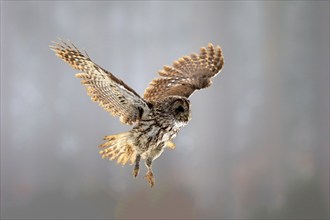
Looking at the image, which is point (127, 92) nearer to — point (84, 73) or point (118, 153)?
point (84, 73)

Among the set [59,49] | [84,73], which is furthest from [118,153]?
[59,49]

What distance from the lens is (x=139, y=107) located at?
305 centimetres

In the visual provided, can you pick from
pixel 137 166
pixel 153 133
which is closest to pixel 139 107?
pixel 153 133

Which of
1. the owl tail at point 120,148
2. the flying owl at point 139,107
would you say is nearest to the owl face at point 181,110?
the flying owl at point 139,107

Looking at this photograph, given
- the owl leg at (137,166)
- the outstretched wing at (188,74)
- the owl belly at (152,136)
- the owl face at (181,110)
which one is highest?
the outstretched wing at (188,74)

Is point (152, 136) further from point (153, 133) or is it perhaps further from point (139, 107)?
point (139, 107)

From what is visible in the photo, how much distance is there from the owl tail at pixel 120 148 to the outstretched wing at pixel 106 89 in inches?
5.7

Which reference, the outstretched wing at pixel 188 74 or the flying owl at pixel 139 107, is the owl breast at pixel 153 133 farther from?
the outstretched wing at pixel 188 74

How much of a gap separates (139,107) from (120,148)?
0.40m

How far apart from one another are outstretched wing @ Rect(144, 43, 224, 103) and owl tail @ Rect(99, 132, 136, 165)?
466mm

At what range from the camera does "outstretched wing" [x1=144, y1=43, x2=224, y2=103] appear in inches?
136

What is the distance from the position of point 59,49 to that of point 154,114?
2.59 ft

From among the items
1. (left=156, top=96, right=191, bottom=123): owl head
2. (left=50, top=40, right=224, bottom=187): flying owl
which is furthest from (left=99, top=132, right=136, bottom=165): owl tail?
(left=156, top=96, right=191, bottom=123): owl head

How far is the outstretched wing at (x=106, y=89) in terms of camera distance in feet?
8.99
